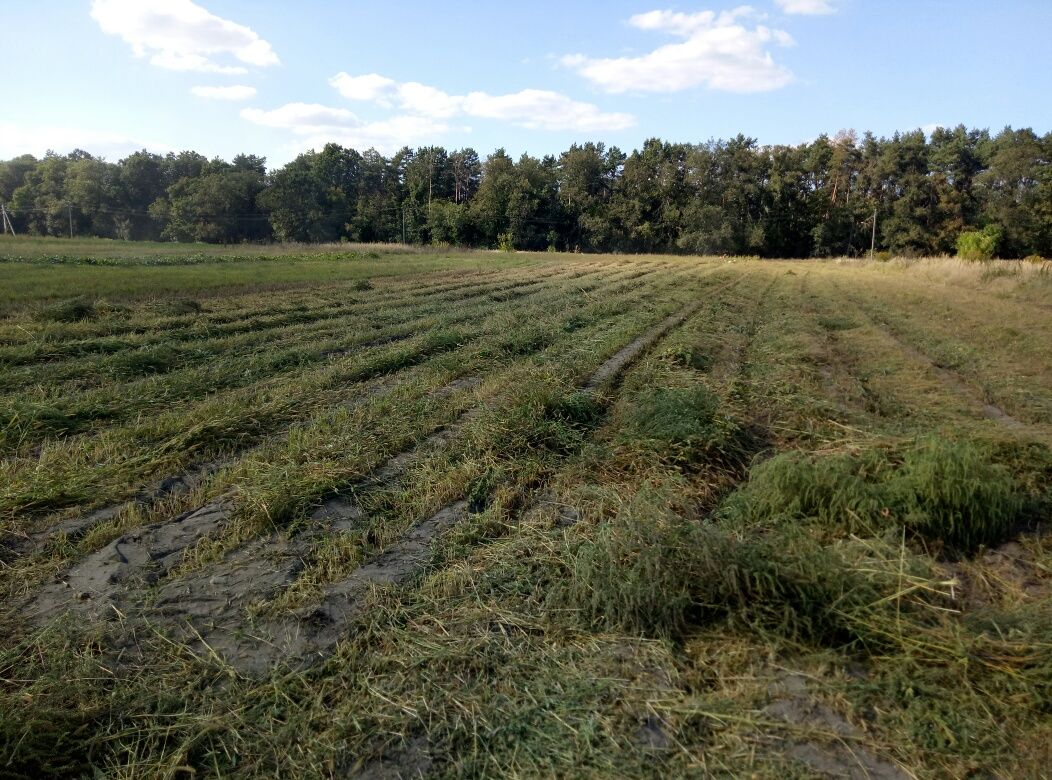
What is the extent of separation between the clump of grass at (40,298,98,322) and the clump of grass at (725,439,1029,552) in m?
13.6

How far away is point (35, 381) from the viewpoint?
789 cm

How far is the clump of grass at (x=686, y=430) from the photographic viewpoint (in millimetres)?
5449

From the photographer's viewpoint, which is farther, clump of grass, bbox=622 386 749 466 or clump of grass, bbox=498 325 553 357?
clump of grass, bbox=498 325 553 357

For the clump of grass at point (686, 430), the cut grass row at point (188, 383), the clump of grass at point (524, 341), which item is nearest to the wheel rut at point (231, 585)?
the clump of grass at point (686, 430)

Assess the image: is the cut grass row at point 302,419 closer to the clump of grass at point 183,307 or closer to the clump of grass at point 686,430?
the clump of grass at point 686,430

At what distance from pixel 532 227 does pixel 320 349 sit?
65.6 m

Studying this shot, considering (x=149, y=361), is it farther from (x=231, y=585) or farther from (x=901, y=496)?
(x=901, y=496)

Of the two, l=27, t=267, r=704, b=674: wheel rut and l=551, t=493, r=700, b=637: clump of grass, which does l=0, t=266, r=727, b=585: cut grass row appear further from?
l=551, t=493, r=700, b=637: clump of grass

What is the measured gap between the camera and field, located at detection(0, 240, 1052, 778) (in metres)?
2.60

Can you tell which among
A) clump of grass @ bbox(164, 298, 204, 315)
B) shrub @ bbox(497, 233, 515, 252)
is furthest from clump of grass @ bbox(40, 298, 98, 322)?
shrub @ bbox(497, 233, 515, 252)

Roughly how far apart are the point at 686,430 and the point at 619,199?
73.2 metres

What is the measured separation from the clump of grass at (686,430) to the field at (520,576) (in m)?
0.04

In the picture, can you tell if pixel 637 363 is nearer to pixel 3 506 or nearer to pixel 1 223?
pixel 3 506

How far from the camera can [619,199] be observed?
2916 inches
